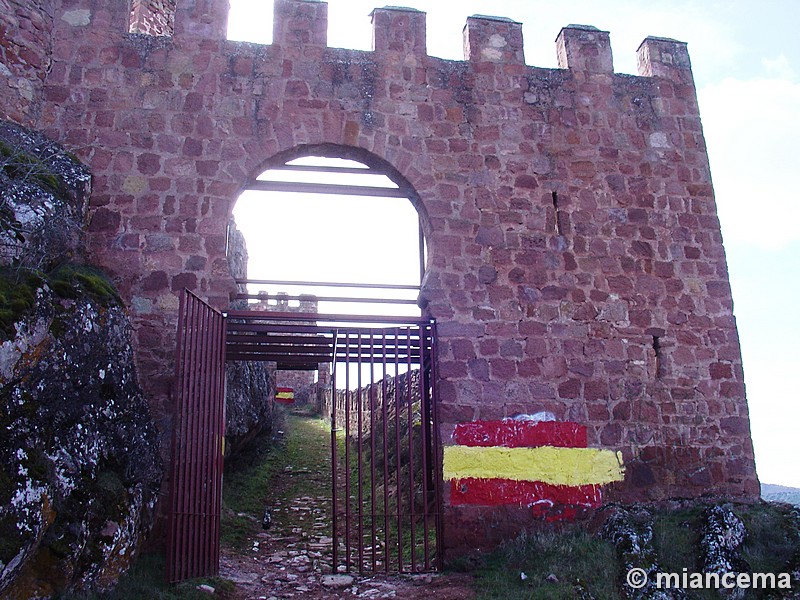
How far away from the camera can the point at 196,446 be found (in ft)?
18.6

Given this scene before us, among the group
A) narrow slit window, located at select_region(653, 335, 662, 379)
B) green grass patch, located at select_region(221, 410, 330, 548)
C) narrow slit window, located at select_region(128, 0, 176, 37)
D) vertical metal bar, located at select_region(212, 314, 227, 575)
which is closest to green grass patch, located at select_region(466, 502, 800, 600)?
narrow slit window, located at select_region(653, 335, 662, 379)

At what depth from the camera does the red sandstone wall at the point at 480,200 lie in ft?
21.7

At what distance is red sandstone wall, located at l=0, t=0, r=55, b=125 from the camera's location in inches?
255

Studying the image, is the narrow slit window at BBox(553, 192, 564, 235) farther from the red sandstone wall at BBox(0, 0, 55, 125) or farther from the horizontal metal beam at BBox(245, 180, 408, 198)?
the red sandstone wall at BBox(0, 0, 55, 125)

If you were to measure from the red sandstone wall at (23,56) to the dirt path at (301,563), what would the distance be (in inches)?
187

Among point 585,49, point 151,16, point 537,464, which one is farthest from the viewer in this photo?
point 151,16

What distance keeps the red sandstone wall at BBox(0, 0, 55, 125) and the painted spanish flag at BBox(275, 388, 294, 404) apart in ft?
46.4

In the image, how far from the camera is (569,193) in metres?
7.38

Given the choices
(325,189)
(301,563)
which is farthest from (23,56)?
(301,563)

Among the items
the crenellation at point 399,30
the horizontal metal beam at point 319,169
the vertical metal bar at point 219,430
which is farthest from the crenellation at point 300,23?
the vertical metal bar at point 219,430

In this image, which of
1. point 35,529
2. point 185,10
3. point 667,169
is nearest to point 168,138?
point 185,10

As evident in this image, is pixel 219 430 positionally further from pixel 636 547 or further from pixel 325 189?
pixel 636 547

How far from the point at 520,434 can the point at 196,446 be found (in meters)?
2.99

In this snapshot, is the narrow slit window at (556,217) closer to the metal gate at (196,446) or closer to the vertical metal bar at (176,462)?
the metal gate at (196,446)
